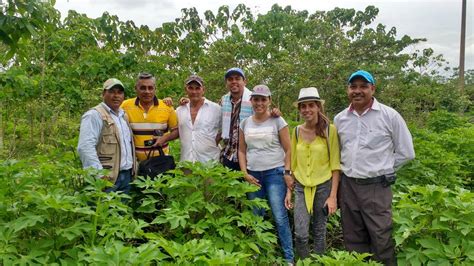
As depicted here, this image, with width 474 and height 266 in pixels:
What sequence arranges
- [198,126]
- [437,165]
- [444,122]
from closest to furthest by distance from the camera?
[198,126] < [437,165] < [444,122]

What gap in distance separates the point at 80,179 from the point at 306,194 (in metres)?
1.85

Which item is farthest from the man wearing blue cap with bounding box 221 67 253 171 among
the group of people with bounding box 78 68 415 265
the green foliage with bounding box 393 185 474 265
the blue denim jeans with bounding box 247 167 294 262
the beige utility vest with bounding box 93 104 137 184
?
the green foliage with bounding box 393 185 474 265

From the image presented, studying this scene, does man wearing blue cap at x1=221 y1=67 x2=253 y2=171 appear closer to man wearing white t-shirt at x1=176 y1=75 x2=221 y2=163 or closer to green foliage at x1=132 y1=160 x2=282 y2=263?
man wearing white t-shirt at x1=176 y1=75 x2=221 y2=163

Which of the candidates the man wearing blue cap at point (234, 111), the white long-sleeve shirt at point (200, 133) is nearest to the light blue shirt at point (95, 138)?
the white long-sleeve shirt at point (200, 133)

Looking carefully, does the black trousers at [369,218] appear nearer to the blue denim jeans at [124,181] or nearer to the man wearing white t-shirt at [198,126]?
the man wearing white t-shirt at [198,126]

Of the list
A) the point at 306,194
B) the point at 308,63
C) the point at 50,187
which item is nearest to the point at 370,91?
the point at 306,194

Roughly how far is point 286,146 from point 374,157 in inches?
32.2

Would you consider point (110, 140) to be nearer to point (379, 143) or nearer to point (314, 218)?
point (314, 218)

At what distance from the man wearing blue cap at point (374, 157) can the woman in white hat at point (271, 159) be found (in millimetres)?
628

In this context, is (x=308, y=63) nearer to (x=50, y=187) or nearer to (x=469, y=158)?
(x=469, y=158)

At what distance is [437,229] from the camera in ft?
10.1

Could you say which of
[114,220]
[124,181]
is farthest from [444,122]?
[114,220]

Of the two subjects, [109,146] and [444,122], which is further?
[444,122]

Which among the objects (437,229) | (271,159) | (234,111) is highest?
(234,111)
